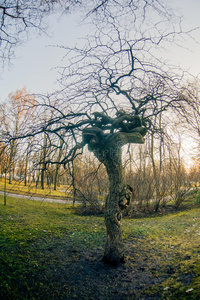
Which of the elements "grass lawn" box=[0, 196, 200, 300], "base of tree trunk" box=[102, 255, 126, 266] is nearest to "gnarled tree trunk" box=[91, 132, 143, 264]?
"base of tree trunk" box=[102, 255, 126, 266]

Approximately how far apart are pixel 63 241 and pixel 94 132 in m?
3.49

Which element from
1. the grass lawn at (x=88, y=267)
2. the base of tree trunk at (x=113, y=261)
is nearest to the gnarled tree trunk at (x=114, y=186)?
the base of tree trunk at (x=113, y=261)

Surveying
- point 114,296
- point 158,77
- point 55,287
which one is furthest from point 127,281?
point 158,77

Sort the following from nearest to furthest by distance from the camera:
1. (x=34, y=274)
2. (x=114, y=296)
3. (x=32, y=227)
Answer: (x=114, y=296), (x=34, y=274), (x=32, y=227)

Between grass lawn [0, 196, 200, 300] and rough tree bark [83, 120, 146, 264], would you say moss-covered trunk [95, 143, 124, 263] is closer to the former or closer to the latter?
rough tree bark [83, 120, 146, 264]

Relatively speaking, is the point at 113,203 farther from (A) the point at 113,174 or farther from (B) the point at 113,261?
(B) the point at 113,261

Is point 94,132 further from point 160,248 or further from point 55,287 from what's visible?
point 160,248

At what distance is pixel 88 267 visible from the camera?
4.30 meters

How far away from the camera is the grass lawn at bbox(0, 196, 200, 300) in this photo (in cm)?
323

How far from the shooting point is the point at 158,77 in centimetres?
371

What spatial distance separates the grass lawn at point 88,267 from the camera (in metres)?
3.23

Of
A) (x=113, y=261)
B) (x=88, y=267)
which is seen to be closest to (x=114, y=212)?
(x=113, y=261)

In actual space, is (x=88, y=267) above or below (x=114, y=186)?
below

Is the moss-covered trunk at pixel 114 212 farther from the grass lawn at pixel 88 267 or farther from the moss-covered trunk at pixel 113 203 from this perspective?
the grass lawn at pixel 88 267
